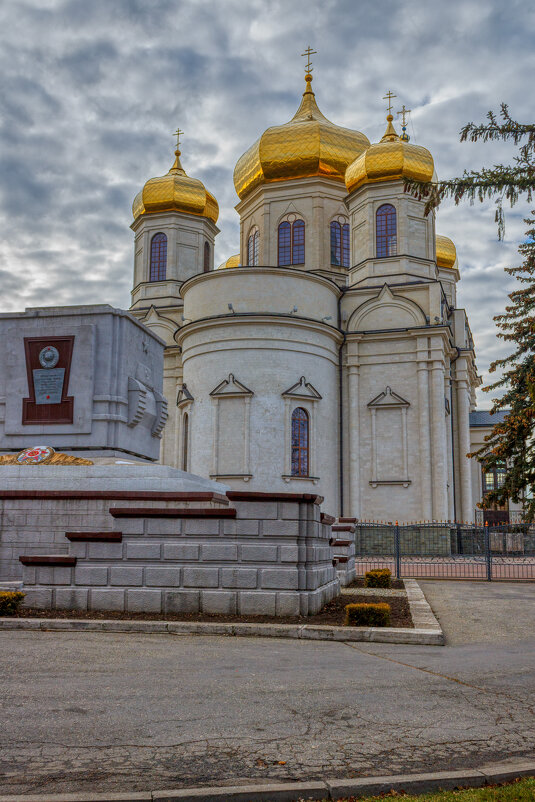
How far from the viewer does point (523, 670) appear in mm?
7023

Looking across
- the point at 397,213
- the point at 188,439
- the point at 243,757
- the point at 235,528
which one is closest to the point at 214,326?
the point at 188,439

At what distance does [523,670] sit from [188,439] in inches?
878

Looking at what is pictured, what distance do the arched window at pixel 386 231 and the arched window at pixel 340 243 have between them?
310 cm

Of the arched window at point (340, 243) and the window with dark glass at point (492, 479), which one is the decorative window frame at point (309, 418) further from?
the window with dark glass at point (492, 479)

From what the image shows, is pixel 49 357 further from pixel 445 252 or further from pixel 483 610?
pixel 445 252

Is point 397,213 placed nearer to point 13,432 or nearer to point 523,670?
point 13,432

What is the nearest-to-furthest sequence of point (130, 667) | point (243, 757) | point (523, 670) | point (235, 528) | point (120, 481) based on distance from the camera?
point (243, 757)
point (130, 667)
point (523, 670)
point (235, 528)
point (120, 481)

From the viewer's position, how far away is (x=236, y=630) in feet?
27.5

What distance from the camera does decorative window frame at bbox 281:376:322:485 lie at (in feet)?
86.9

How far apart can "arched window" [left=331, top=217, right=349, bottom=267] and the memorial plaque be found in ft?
74.8

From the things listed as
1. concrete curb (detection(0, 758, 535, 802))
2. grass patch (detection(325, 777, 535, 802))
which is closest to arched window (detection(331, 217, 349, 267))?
concrete curb (detection(0, 758, 535, 802))

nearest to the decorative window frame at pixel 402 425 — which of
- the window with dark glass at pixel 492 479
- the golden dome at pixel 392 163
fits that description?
the golden dome at pixel 392 163

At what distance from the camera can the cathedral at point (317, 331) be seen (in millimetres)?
27062

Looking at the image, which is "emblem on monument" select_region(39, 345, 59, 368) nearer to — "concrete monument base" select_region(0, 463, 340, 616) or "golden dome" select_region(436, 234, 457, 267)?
"concrete monument base" select_region(0, 463, 340, 616)
